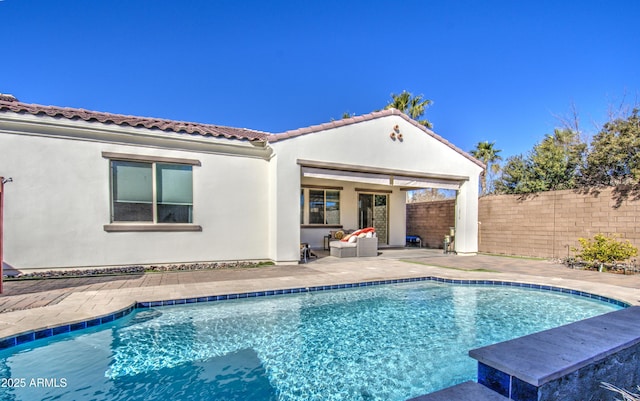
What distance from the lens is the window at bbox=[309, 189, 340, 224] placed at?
→ 14627 millimetres

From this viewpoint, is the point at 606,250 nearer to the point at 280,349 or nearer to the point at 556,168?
the point at 556,168

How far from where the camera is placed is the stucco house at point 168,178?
304 inches

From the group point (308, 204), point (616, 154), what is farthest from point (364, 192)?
point (616, 154)

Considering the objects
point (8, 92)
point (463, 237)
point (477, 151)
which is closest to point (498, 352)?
point (463, 237)

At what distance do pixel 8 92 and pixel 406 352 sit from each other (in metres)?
15.7

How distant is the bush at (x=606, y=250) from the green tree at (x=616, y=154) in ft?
6.64

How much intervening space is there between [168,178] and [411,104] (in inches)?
863

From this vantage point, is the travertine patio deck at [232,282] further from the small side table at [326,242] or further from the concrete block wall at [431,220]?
the concrete block wall at [431,220]

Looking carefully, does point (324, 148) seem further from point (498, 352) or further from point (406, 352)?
point (498, 352)

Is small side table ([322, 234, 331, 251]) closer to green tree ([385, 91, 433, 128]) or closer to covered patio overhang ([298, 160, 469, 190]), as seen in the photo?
covered patio overhang ([298, 160, 469, 190])

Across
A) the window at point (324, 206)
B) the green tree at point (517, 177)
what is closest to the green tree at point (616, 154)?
the green tree at point (517, 177)

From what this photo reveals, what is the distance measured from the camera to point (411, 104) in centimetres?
2608

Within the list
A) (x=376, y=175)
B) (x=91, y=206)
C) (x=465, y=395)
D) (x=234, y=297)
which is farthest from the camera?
(x=376, y=175)

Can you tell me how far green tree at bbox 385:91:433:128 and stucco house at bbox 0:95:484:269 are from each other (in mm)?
14074
